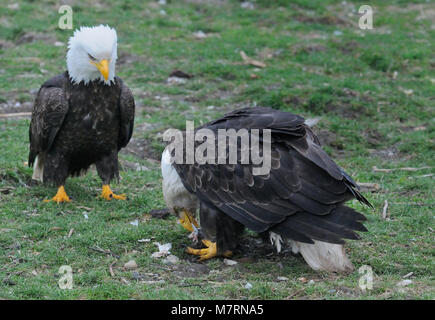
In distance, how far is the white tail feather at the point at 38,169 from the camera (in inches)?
317

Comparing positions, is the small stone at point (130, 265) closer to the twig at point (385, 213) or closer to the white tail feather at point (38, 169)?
Answer: the white tail feather at point (38, 169)

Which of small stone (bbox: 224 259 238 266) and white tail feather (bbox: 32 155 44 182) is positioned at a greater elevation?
white tail feather (bbox: 32 155 44 182)

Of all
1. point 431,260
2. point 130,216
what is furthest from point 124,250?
point 431,260

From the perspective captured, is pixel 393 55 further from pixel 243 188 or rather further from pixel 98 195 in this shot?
pixel 243 188

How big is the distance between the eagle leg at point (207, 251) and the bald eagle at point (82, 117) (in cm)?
181

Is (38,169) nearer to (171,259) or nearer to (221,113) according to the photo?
(171,259)

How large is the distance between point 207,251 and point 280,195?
91 cm

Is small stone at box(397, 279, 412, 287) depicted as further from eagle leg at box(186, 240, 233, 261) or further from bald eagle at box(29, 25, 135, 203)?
bald eagle at box(29, 25, 135, 203)

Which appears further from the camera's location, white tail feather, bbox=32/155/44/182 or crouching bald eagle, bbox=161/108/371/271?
white tail feather, bbox=32/155/44/182

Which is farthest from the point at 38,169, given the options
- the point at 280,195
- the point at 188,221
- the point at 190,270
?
the point at 280,195

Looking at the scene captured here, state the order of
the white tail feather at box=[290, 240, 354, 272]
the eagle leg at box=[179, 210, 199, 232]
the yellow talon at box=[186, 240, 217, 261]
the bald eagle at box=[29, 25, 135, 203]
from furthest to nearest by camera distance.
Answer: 1. the bald eagle at box=[29, 25, 135, 203]
2. the eagle leg at box=[179, 210, 199, 232]
3. the yellow talon at box=[186, 240, 217, 261]
4. the white tail feather at box=[290, 240, 354, 272]

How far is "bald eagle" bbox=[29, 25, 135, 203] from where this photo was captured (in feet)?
24.1

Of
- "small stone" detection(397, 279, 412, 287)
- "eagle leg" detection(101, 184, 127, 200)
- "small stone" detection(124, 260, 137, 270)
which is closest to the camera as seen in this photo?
"small stone" detection(397, 279, 412, 287)

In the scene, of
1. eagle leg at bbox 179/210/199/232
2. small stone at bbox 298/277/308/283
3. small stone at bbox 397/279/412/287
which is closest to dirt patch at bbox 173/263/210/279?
eagle leg at bbox 179/210/199/232
